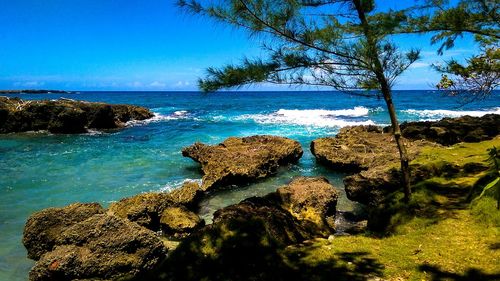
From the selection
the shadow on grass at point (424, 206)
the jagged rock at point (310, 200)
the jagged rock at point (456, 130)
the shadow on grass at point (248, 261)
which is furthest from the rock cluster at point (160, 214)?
the jagged rock at point (456, 130)

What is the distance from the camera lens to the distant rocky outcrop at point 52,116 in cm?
3462

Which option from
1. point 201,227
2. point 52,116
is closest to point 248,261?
point 201,227

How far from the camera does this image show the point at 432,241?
7098mm

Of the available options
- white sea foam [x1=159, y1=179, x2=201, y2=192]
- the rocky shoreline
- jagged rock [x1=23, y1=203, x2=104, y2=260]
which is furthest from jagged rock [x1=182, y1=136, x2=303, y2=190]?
jagged rock [x1=23, y1=203, x2=104, y2=260]

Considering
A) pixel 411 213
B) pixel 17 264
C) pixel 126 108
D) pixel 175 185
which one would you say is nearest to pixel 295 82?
pixel 411 213

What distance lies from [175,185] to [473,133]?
13610 millimetres

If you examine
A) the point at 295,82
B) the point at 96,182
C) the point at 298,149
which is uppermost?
the point at 295,82

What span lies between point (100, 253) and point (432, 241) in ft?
21.0

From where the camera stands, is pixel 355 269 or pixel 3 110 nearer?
pixel 355 269

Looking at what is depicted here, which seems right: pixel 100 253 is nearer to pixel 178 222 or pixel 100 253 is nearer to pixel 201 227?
pixel 178 222

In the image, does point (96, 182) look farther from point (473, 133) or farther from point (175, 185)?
point (473, 133)

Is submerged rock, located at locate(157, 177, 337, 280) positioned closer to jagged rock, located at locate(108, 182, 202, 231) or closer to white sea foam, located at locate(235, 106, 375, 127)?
jagged rock, located at locate(108, 182, 202, 231)

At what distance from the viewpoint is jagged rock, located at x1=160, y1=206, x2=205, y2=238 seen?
35.5ft

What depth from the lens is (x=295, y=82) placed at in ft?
26.1
